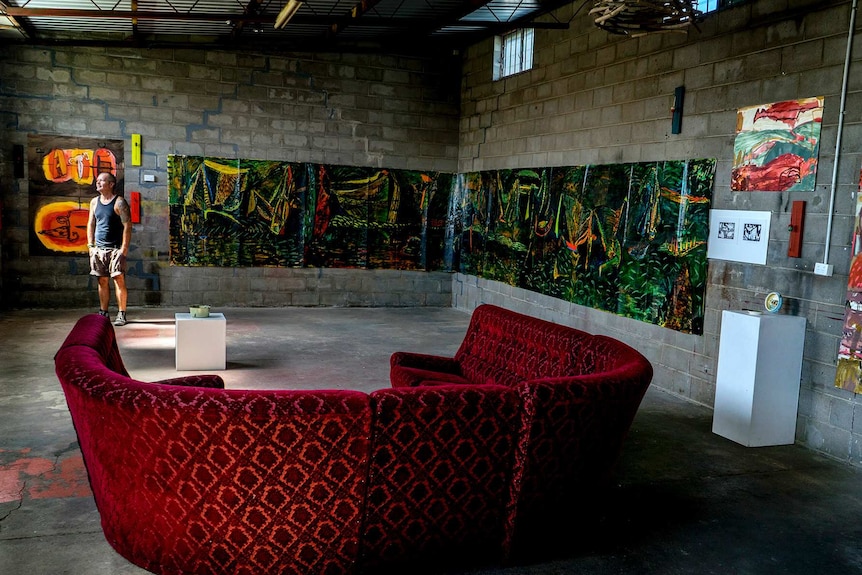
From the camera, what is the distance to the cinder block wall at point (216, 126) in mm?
9289

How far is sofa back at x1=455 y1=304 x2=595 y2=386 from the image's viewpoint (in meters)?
4.17

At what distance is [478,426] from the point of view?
2824 millimetres

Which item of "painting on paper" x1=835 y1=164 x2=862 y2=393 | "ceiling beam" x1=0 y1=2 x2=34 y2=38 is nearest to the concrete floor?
"painting on paper" x1=835 y1=164 x2=862 y2=393

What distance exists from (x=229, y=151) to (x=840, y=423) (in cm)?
810

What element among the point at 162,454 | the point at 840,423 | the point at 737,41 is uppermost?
the point at 737,41

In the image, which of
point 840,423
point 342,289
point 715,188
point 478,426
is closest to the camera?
point 478,426

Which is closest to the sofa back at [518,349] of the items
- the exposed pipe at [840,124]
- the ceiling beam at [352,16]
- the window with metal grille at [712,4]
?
the exposed pipe at [840,124]

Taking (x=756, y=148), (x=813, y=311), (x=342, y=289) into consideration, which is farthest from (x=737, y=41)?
(x=342, y=289)

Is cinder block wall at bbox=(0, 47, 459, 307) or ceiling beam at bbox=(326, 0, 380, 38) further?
cinder block wall at bbox=(0, 47, 459, 307)

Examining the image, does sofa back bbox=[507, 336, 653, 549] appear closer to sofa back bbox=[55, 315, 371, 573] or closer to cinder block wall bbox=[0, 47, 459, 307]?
sofa back bbox=[55, 315, 371, 573]

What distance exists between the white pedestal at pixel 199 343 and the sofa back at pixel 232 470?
352cm

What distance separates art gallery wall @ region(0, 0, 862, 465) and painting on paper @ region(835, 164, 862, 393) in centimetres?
9

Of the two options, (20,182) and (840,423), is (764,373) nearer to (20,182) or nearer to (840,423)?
(840,423)

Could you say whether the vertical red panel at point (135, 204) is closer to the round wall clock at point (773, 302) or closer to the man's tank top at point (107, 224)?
the man's tank top at point (107, 224)
